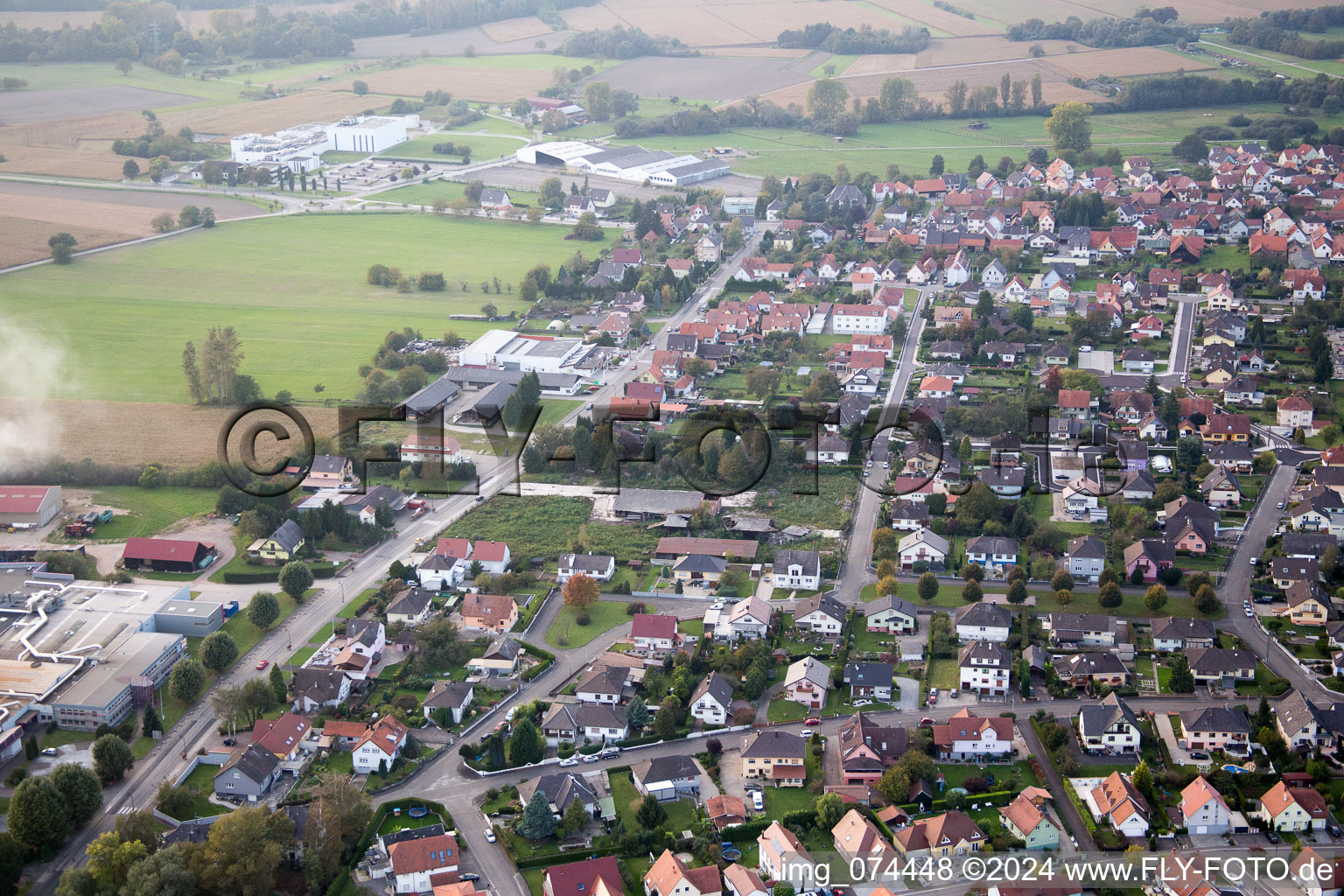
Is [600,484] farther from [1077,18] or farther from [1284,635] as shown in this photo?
[1077,18]

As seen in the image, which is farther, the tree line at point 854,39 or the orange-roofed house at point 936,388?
the tree line at point 854,39

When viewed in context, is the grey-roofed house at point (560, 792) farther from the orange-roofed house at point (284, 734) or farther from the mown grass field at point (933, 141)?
the mown grass field at point (933, 141)

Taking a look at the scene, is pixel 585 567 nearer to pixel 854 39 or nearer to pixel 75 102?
pixel 75 102

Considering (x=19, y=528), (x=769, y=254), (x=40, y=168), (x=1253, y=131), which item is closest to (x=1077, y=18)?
(x=1253, y=131)

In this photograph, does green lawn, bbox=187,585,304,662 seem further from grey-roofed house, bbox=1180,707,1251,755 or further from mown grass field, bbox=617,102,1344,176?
mown grass field, bbox=617,102,1344,176

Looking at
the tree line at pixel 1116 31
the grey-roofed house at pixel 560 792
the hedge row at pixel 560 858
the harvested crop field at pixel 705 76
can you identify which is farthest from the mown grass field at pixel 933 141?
the hedge row at pixel 560 858

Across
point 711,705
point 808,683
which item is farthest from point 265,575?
point 808,683
